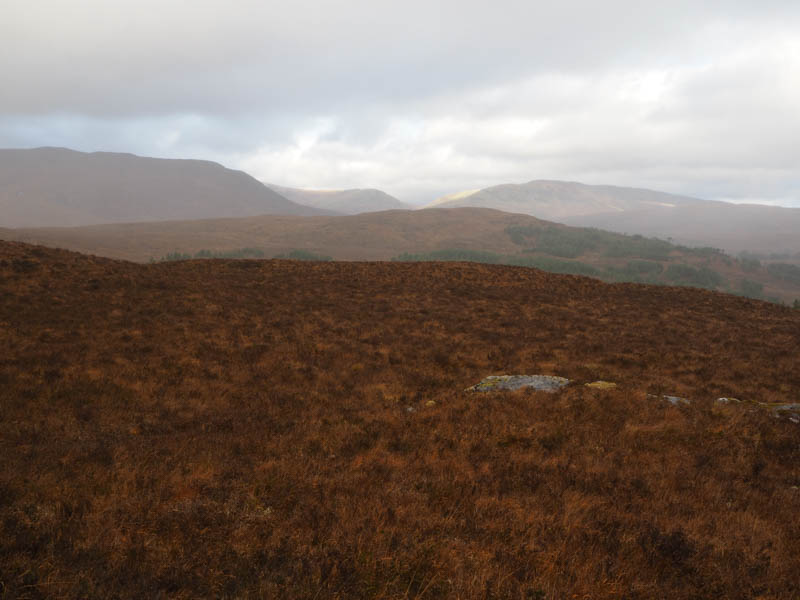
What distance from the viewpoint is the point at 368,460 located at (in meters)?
7.92

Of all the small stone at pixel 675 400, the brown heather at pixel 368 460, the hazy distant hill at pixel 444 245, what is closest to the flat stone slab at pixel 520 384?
the brown heather at pixel 368 460

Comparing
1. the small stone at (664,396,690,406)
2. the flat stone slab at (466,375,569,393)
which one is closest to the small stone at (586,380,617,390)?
the flat stone slab at (466,375,569,393)

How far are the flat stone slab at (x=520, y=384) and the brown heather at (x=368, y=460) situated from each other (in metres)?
0.84

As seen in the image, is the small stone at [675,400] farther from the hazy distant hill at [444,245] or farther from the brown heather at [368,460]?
the hazy distant hill at [444,245]

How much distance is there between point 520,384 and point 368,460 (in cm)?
652

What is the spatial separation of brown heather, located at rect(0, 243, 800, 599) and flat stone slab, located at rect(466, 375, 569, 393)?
0.84 m

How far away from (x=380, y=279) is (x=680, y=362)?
20.0 meters

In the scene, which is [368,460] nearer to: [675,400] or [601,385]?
[601,385]

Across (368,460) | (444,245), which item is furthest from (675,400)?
(444,245)

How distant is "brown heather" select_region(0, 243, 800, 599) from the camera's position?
4488 millimetres

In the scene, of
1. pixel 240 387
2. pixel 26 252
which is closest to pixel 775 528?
pixel 240 387

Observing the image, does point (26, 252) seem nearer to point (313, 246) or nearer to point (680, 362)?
point (680, 362)

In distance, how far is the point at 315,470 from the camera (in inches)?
288

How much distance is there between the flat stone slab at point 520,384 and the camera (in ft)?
41.2
